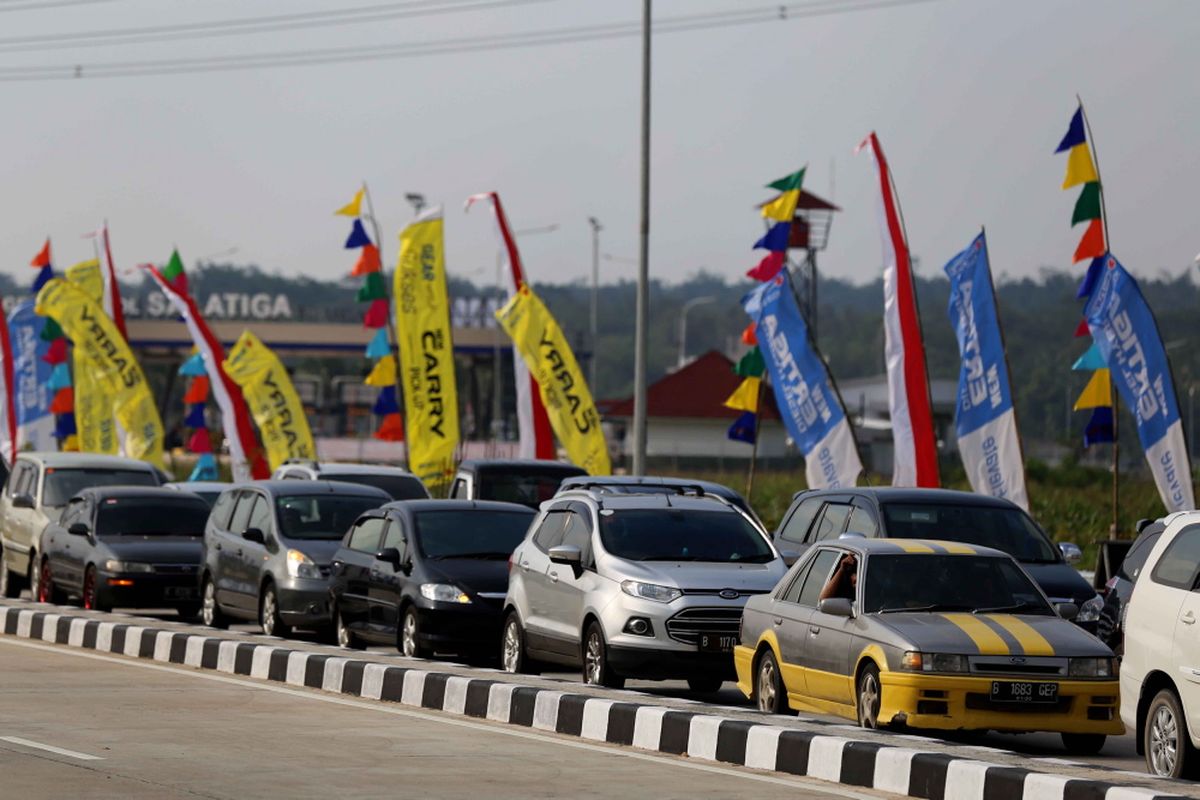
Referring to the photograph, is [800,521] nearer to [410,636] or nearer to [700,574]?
[700,574]

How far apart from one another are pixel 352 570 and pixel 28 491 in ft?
32.6

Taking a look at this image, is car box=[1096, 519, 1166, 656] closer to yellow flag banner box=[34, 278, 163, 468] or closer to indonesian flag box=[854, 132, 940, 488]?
indonesian flag box=[854, 132, 940, 488]

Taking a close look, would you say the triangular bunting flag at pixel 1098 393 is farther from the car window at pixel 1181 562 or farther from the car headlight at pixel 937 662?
the car window at pixel 1181 562

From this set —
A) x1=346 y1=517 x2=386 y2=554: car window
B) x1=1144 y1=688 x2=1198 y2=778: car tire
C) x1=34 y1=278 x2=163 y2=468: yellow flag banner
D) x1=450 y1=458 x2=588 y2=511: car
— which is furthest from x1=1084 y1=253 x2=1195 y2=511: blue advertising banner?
x1=34 y1=278 x2=163 y2=468: yellow flag banner

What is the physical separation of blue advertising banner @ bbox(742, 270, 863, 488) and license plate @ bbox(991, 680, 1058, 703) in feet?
51.1

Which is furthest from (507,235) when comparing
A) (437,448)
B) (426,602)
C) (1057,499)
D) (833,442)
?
(426,602)

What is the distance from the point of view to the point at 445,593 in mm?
18297

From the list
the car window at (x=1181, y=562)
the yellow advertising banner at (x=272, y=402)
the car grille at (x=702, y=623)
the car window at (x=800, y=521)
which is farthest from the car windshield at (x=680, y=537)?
the yellow advertising banner at (x=272, y=402)

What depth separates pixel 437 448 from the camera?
34.2m

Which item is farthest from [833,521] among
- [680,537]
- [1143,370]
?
[1143,370]

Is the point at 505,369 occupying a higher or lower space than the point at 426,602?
higher

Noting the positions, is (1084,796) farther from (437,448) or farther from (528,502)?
(437,448)

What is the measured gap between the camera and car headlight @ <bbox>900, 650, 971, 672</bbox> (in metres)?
12.3

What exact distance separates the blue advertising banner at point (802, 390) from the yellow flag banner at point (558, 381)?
3.51m
